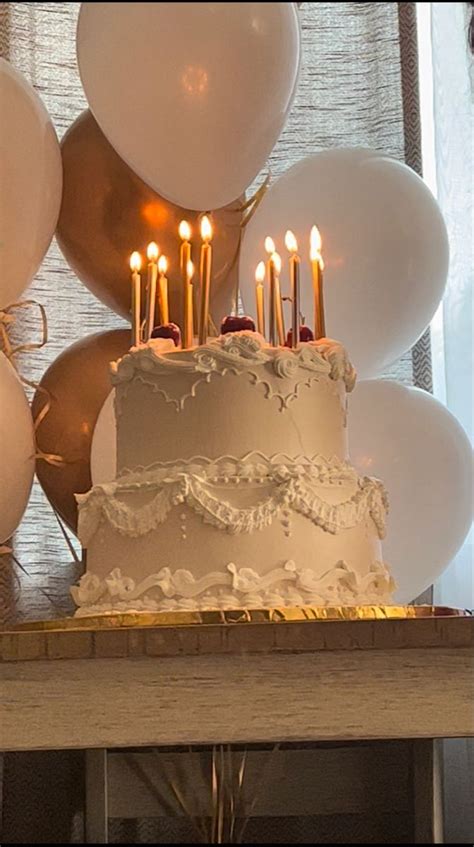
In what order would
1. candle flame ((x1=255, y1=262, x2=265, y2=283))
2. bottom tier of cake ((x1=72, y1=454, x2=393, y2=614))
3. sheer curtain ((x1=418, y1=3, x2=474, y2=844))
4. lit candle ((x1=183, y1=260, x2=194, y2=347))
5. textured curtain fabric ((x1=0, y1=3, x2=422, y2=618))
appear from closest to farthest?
bottom tier of cake ((x1=72, y1=454, x2=393, y2=614)) → lit candle ((x1=183, y1=260, x2=194, y2=347)) → candle flame ((x1=255, y1=262, x2=265, y2=283)) → sheer curtain ((x1=418, y1=3, x2=474, y2=844)) → textured curtain fabric ((x1=0, y1=3, x2=422, y2=618))

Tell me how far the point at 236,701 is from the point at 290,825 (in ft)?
0.75

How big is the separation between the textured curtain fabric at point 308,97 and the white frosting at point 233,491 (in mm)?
920

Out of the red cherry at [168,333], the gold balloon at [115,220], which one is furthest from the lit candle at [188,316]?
the gold balloon at [115,220]

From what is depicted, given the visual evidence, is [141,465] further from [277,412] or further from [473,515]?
[473,515]

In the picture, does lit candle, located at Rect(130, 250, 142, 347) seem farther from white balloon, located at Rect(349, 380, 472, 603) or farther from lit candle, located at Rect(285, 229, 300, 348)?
white balloon, located at Rect(349, 380, 472, 603)

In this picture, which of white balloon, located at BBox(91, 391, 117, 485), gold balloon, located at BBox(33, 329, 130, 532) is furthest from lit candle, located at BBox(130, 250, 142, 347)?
gold balloon, located at BBox(33, 329, 130, 532)

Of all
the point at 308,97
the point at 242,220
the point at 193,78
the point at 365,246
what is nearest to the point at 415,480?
the point at 365,246

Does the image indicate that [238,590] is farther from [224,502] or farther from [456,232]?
[456,232]

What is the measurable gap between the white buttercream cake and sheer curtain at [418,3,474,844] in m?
0.82

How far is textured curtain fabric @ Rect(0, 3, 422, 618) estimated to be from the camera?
2.08 meters

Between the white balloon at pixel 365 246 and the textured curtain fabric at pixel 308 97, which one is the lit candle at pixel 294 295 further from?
the textured curtain fabric at pixel 308 97

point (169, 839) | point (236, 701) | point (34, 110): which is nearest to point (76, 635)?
point (236, 701)

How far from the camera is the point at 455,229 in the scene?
6.73ft

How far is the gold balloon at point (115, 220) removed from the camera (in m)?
1.62
